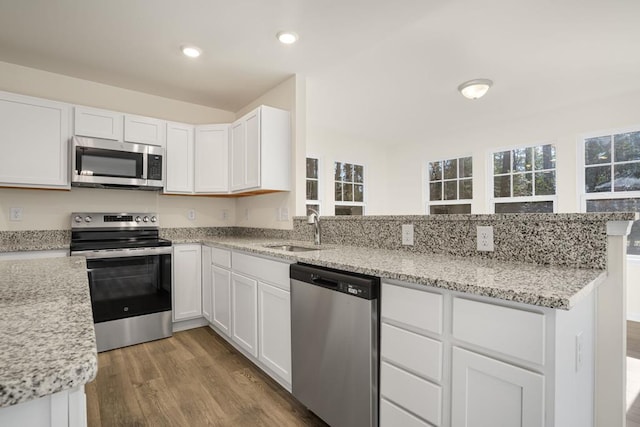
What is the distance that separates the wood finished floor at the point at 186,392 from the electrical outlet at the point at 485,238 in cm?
127

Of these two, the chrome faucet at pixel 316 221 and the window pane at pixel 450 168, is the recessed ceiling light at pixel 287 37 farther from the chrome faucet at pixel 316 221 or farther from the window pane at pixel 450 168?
the window pane at pixel 450 168

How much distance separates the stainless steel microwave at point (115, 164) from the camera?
9.05ft

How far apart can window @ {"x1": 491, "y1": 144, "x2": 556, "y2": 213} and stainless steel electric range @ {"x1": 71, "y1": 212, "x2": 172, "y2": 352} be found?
4.73 m

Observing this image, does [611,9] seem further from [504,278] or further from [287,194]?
[287,194]

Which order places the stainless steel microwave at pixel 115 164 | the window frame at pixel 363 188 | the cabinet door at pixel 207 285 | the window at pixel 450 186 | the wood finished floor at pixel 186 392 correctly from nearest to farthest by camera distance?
the wood finished floor at pixel 186 392, the stainless steel microwave at pixel 115 164, the cabinet door at pixel 207 285, the window at pixel 450 186, the window frame at pixel 363 188

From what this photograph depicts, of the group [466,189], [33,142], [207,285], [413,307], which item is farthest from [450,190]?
[33,142]

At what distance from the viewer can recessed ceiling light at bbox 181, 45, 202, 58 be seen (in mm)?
2549

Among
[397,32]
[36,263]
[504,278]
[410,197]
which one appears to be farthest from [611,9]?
[410,197]

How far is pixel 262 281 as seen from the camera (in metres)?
2.19

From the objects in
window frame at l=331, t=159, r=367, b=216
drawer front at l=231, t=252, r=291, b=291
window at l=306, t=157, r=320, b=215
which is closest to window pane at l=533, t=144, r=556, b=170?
window frame at l=331, t=159, r=367, b=216

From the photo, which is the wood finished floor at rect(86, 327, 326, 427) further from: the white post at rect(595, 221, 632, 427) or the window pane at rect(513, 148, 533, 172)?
the window pane at rect(513, 148, 533, 172)

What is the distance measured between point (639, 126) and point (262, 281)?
4740 mm

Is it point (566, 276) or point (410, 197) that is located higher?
point (410, 197)

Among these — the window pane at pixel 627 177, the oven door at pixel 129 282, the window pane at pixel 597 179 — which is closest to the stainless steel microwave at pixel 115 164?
the oven door at pixel 129 282
